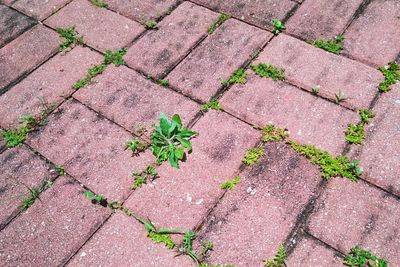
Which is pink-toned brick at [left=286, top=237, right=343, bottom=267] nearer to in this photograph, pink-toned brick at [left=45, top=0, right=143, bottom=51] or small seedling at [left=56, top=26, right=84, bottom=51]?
pink-toned brick at [left=45, top=0, right=143, bottom=51]

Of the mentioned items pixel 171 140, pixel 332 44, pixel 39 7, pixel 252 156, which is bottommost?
pixel 39 7

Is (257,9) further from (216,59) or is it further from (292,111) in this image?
(292,111)

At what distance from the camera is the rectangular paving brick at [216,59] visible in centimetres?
334

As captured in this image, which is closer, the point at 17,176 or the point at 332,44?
the point at 17,176

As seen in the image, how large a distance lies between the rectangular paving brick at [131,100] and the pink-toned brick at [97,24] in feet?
1.28

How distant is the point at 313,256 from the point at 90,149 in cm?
177

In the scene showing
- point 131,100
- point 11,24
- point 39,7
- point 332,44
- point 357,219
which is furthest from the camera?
point 39,7

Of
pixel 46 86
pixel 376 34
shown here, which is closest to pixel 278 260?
pixel 376 34

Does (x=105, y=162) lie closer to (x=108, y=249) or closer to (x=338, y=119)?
(x=108, y=249)

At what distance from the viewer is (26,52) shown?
379cm

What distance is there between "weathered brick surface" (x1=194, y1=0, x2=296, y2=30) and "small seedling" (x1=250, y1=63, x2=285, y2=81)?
0.55 m

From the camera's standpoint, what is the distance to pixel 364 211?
2559mm

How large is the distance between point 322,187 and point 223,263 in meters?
0.86

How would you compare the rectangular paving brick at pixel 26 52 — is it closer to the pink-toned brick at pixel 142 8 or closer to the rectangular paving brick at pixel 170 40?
the pink-toned brick at pixel 142 8
